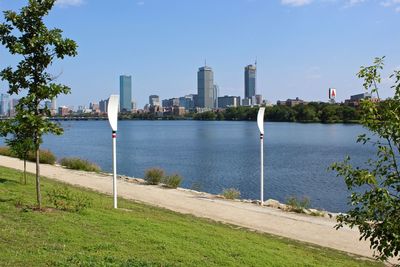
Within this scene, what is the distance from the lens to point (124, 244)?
817 cm

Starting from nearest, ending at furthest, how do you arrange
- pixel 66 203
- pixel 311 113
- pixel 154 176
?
pixel 66 203, pixel 154 176, pixel 311 113

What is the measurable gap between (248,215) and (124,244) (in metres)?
8.23

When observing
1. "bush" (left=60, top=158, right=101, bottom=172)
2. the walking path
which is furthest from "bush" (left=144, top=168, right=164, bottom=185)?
"bush" (left=60, top=158, right=101, bottom=172)

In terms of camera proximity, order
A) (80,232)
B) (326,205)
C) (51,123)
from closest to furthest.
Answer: (80,232) < (51,123) < (326,205)

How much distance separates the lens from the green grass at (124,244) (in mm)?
6953

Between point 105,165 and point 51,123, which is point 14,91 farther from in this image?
point 105,165

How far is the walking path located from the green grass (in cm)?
130

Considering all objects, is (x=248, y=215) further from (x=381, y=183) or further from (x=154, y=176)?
(x=381, y=183)

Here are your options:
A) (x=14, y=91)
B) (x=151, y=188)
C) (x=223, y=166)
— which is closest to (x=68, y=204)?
(x=14, y=91)

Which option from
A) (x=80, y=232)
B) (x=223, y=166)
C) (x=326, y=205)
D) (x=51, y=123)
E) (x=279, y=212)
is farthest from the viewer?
(x=223, y=166)

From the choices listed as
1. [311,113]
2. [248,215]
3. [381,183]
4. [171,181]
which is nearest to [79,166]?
[171,181]

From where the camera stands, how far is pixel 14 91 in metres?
10.8

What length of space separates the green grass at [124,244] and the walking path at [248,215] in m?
1.30

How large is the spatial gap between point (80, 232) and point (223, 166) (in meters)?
33.5
